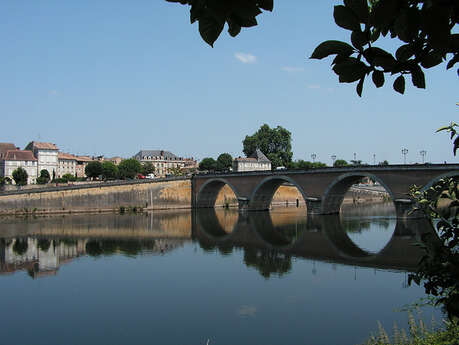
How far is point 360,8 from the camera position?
6.20 ft

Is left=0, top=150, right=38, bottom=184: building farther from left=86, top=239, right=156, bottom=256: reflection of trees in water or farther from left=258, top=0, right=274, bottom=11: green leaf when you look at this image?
left=258, top=0, right=274, bottom=11: green leaf

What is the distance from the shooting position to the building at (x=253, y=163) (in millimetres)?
72250

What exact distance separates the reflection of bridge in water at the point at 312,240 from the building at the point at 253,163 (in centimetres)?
3094

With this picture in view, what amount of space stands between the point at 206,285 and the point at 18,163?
59409mm

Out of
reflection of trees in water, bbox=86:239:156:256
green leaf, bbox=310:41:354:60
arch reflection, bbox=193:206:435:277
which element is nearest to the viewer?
green leaf, bbox=310:41:354:60

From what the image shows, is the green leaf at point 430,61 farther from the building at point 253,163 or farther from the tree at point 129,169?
the tree at point 129,169

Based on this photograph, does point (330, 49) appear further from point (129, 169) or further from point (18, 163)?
point (18, 163)

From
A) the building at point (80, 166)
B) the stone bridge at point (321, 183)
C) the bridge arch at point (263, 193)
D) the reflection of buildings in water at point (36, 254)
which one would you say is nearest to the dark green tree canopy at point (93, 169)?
the building at point (80, 166)

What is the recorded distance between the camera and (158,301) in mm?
15523

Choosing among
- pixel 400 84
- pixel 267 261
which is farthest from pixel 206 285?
pixel 400 84

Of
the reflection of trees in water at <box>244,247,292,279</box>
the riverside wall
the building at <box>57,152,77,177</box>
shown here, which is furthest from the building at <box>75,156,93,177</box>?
the reflection of trees in water at <box>244,247,292,279</box>

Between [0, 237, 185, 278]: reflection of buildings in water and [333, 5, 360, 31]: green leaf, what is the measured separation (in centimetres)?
2132

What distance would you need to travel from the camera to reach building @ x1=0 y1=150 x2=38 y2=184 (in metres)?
64.9

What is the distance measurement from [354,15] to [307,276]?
17.9m
